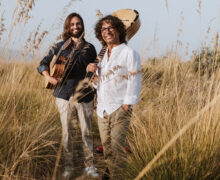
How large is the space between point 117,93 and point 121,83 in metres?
0.09

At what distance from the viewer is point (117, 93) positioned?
2355mm

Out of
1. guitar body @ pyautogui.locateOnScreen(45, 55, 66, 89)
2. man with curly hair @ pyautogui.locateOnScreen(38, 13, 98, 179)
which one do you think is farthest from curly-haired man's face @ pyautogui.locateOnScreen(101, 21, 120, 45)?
guitar body @ pyautogui.locateOnScreen(45, 55, 66, 89)

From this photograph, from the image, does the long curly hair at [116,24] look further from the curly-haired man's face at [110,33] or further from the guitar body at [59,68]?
the guitar body at [59,68]

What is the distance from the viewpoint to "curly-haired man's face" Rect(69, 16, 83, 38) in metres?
2.94

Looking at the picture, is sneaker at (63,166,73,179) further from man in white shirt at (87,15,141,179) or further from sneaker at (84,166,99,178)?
man in white shirt at (87,15,141,179)

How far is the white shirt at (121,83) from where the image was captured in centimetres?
230

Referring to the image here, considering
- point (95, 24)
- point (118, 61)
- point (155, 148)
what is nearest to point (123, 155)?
point (155, 148)

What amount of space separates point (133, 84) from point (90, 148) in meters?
1.08

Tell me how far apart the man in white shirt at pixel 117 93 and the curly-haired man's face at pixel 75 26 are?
55 cm

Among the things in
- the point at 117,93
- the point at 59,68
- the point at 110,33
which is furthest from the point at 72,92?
the point at 110,33

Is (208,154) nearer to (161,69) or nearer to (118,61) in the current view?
(118,61)

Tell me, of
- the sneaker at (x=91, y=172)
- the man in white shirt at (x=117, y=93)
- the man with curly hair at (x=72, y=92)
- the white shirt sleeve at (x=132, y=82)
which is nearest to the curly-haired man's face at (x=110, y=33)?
the man in white shirt at (x=117, y=93)

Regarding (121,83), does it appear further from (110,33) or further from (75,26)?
(75,26)

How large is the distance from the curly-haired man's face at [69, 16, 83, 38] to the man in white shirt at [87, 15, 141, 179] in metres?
0.55
